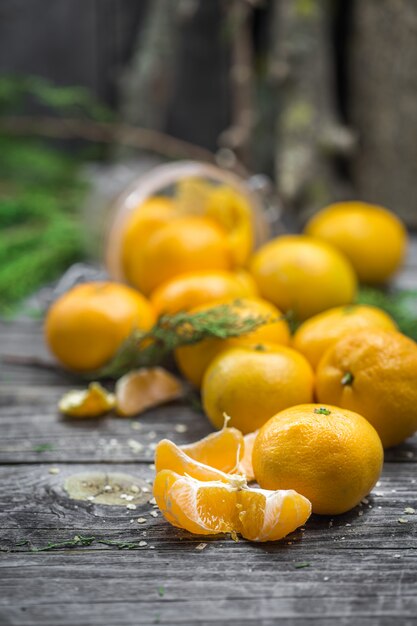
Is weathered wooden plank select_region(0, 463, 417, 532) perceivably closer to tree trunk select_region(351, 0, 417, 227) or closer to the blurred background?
the blurred background

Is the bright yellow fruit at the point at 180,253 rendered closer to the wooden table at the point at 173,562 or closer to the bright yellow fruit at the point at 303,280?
the bright yellow fruit at the point at 303,280

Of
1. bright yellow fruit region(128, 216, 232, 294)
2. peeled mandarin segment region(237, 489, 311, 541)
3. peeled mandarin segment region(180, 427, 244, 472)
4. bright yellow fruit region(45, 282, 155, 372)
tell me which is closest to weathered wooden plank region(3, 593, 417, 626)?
peeled mandarin segment region(237, 489, 311, 541)

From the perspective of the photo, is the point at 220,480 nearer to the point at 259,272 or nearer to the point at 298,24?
the point at 259,272

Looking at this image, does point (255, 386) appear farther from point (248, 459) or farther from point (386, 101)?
point (386, 101)

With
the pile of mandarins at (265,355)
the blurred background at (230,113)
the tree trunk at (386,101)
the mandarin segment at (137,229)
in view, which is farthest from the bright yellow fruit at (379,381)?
the tree trunk at (386,101)

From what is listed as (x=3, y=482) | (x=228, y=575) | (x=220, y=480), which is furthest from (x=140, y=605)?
(x=3, y=482)

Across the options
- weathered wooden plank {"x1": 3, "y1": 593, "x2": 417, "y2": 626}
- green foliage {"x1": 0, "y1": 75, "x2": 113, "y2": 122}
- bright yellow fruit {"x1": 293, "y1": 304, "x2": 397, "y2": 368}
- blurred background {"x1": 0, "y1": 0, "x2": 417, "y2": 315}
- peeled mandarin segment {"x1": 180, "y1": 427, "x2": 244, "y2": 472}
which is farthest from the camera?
green foliage {"x1": 0, "y1": 75, "x2": 113, "y2": 122}
